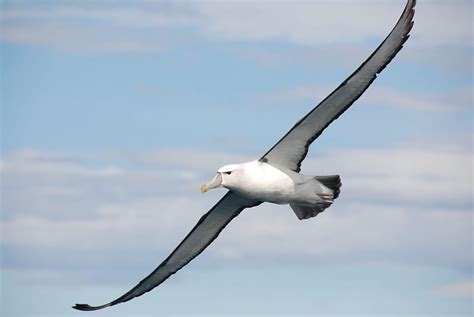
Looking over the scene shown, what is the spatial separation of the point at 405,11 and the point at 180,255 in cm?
700

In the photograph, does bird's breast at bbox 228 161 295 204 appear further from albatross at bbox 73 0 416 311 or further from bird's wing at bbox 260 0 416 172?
bird's wing at bbox 260 0 416 172

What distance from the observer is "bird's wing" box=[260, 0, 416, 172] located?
19.6m

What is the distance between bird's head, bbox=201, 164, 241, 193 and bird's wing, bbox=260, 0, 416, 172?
651mm

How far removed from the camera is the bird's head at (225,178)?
65.5 ft

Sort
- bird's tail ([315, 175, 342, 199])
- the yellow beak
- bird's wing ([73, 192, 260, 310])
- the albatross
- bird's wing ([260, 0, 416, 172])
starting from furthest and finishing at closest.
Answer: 1. bird's wing ([73, 192, 260, 310])
2. bird's tail ([315, 175, 342, 199])
3. the yellow beak
4. the albatross
5. bird's wing ([260, 0, 416, 172])

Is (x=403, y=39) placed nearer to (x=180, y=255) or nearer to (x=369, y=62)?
(x=369, y=62)

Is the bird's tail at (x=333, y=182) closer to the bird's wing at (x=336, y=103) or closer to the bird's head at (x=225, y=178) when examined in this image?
the bird's wing at (x=336, y=103)

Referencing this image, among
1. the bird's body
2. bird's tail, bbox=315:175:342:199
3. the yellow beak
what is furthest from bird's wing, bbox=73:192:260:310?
bird's tail, bbox=315:175:342:199

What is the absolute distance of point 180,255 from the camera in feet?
75.1

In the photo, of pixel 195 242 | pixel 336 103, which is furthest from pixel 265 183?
pixel 195 242

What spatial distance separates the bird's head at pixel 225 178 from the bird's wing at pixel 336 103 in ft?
2.14

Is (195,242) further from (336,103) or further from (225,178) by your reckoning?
(336,103)

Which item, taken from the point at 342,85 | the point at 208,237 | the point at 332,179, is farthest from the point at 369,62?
the point at 208,237

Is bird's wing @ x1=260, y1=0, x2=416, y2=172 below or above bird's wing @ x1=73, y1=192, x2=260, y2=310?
below
